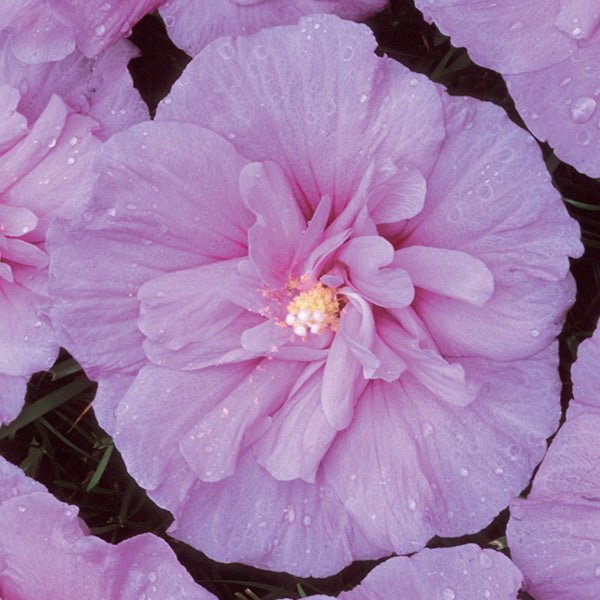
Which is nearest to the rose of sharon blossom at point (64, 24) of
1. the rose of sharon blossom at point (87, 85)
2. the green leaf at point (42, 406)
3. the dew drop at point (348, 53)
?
the rose of sharon blossom at point (87, 85)

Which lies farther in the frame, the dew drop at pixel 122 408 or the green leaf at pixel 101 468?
the green leaf at pixel 101 468

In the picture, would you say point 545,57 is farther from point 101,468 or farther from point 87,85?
point 101,468

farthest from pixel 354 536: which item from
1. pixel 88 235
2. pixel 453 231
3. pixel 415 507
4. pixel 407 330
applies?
pixel 88 235

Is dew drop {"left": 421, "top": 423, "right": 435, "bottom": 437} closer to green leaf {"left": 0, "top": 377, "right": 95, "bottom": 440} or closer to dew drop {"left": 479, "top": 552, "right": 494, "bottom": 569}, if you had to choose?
dew drop {"left": 479, "top": 552, "right": 494, "bottom": 569}

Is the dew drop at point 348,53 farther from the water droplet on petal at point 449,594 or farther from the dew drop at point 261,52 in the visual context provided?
the water droplet on petal at point 449,594

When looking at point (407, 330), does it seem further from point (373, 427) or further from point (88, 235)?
point (88, 235)

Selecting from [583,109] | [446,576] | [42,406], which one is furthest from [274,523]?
[583,109]
